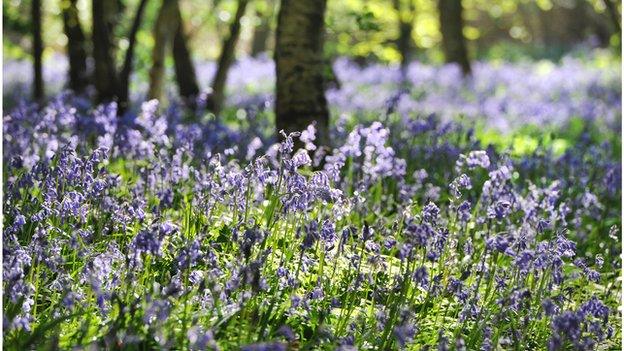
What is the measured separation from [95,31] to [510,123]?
5203mm

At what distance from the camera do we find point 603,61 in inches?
953

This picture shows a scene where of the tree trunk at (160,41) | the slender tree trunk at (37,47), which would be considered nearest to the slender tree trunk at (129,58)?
the tree trunk at (160,41)

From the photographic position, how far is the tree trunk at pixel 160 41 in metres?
9.88

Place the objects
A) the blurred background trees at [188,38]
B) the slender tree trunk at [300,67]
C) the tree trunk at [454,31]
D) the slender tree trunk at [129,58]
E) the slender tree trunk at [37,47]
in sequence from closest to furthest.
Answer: the slender tree trunk at [300,67] < the blurred background trees at [188,38] < the slender tree trunk at [129,58] < the slender tree trunk at [37,47] < the tree trunk at [454,31]

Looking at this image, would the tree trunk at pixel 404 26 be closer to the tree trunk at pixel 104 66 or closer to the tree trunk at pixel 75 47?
the tree trunk at pixel 75 47

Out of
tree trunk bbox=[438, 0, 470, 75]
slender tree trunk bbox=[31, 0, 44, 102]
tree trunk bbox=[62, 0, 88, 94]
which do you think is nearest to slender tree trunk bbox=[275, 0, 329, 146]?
tree trunk bbox=[62, 0, 88, 94]

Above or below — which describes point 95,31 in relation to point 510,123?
above

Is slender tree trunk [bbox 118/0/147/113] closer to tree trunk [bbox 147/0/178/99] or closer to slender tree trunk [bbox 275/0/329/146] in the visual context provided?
tree trunk [bbox 147/0/178/99]

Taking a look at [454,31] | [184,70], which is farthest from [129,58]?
[454,31]

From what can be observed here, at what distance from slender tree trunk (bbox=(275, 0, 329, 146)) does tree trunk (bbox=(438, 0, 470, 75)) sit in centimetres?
1159

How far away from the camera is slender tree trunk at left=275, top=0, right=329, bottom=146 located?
24.2 feet

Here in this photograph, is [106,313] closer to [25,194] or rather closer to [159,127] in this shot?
[25,194]

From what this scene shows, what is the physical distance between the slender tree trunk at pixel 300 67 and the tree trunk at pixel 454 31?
11.6 metres

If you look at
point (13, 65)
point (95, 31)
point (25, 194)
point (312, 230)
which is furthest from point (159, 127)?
point (13, 65)
